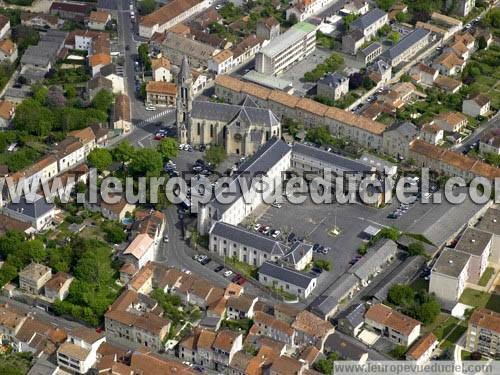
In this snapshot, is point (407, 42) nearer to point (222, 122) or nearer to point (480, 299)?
point (222, 122)

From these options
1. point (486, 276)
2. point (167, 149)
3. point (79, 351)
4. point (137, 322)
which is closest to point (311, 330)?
point (137, 322)

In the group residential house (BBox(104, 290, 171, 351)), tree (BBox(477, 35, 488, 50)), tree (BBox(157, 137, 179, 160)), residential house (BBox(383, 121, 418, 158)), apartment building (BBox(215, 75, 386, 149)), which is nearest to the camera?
residential house (BBox(104, 290, 171, 351))

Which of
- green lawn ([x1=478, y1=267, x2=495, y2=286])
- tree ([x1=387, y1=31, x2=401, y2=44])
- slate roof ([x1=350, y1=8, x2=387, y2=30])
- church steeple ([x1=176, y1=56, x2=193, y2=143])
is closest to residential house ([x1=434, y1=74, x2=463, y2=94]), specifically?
tree ([x1=387, y1=31, x2=401, y2=44])

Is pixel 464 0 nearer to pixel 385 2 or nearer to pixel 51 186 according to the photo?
pixel 385 2

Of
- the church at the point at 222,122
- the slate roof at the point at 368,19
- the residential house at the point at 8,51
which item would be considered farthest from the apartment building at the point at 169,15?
the church at the point at 222,122

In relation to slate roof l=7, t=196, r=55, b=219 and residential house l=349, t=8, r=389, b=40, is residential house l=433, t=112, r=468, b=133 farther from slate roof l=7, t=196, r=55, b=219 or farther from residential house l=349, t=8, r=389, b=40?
slate roof l=7, t=196, r=55, b=219

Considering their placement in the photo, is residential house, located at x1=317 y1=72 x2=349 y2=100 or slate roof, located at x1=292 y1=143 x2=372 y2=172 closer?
slate roof, located at x1=292 y1=143 x2=372 y2=172

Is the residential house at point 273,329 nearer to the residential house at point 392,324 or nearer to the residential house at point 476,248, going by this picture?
the residential house at point 392,324
